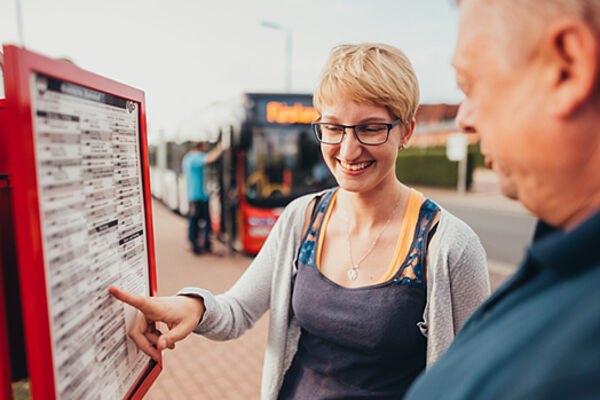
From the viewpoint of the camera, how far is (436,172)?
79.9ft

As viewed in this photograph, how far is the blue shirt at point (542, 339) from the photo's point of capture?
500 mm

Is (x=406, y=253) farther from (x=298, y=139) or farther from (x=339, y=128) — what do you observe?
(x=298, y=139)

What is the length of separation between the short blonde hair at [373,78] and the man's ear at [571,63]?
0.82 meters

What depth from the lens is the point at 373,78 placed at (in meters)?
1.39

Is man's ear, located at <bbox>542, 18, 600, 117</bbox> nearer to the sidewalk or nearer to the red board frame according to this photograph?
the red board frame

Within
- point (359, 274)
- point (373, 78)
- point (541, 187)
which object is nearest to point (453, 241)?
point (359, 274)

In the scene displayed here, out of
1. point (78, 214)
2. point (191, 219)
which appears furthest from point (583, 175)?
point (191, 219)

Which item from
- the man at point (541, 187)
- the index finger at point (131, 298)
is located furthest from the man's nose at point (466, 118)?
the index finger at point (131, 298)

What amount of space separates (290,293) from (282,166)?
20.4 feet

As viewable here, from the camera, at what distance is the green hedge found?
2303 centimetres

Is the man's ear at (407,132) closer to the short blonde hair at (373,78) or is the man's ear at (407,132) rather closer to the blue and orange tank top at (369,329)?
the short blonde hair at (373,78)

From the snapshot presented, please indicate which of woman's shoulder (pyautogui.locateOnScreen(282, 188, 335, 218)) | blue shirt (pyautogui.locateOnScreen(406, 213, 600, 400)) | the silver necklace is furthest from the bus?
blue shirt (pyautogui.locateOnScreen(406, 213, 600, 400))

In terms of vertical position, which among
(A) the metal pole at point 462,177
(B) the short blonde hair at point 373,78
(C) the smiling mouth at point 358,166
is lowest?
(A) the metal pole at point 462,177

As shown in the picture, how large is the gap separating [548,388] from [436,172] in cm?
2504
